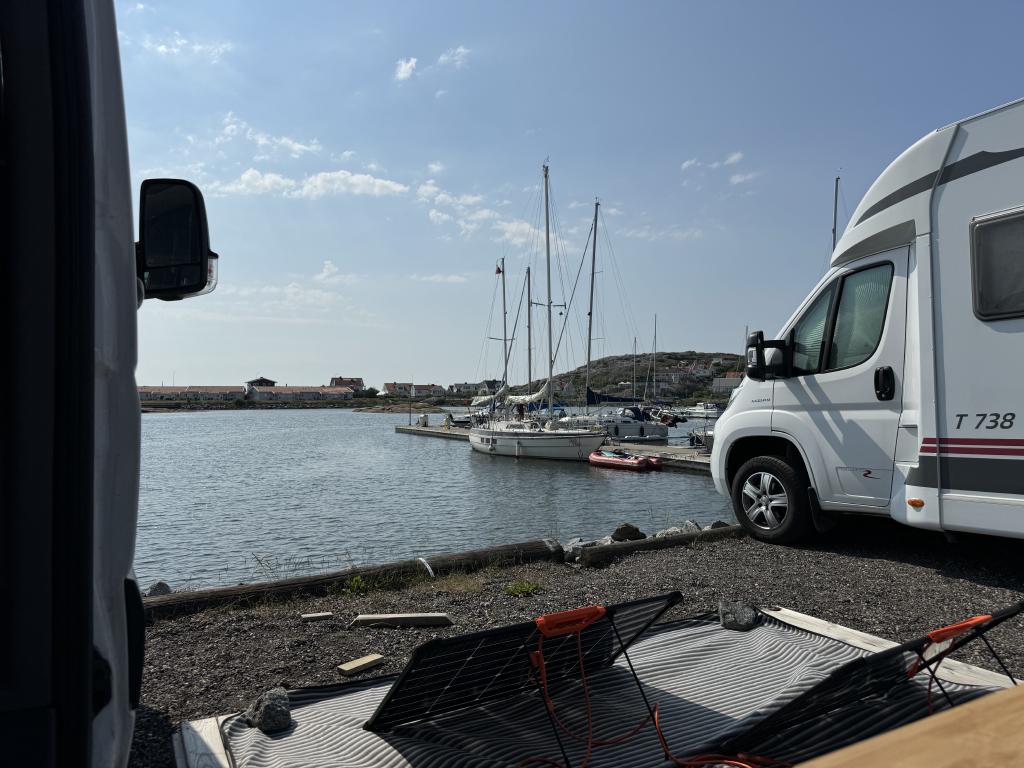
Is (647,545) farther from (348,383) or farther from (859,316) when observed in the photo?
(348,383)

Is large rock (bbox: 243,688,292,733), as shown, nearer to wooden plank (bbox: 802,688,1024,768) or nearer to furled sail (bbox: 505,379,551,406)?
wooden plank (bbox: 802,688,1024,768)

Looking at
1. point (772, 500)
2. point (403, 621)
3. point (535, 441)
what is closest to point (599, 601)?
point (403, 621)

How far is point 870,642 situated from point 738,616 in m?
0.83

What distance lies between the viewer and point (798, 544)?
7.73 metres

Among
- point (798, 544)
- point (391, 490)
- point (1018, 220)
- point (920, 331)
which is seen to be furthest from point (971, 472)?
point (391, 490)

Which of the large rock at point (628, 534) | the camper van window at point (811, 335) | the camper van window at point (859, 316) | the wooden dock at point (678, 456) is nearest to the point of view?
the camper van window at point (859, 316)

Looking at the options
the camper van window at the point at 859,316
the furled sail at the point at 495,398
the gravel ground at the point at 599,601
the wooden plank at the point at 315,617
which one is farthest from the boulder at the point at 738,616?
the furled sail at the point at 495,398

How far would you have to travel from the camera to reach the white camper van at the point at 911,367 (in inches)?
213

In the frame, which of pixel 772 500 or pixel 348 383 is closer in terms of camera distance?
pixel 772 500

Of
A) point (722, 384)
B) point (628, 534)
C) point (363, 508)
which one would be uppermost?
point (722, 384)

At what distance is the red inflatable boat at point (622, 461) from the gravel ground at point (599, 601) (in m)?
23.9

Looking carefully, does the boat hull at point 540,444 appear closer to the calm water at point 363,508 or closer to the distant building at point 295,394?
the calm water at point 363,508

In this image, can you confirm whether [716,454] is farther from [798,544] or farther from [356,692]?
[356,692]

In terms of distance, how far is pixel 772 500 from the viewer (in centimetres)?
771
